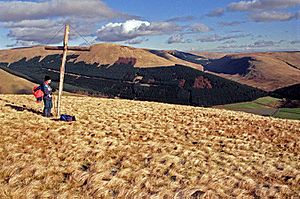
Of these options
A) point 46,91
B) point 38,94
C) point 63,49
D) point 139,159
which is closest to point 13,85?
point 63,49

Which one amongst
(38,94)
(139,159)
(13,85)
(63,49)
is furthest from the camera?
(13,85)

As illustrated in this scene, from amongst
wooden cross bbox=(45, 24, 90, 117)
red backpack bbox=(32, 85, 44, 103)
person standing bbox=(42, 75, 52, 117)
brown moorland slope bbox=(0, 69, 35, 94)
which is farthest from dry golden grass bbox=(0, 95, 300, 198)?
brown moorland slope bbox=(0, 69, 35, 94)

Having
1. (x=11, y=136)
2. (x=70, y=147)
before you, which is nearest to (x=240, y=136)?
(x=70, y=147)

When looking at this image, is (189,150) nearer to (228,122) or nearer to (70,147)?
(70,147)

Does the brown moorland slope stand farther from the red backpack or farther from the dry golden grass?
the dry golden grass

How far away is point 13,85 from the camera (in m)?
156

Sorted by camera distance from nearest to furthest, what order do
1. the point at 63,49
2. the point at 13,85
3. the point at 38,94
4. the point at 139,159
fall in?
the point at 139,159 < the point at 38,94 < the point at 63,49 < the point at 13,85

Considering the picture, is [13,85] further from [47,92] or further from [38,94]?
[47,92]

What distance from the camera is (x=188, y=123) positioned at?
30.4 m

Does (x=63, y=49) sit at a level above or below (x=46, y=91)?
above

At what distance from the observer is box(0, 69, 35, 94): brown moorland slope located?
148 m

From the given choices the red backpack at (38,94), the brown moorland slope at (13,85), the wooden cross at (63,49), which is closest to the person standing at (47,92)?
the red backpack at (38,94)

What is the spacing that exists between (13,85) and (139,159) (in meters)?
152

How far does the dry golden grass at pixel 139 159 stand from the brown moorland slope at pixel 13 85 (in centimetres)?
12782
